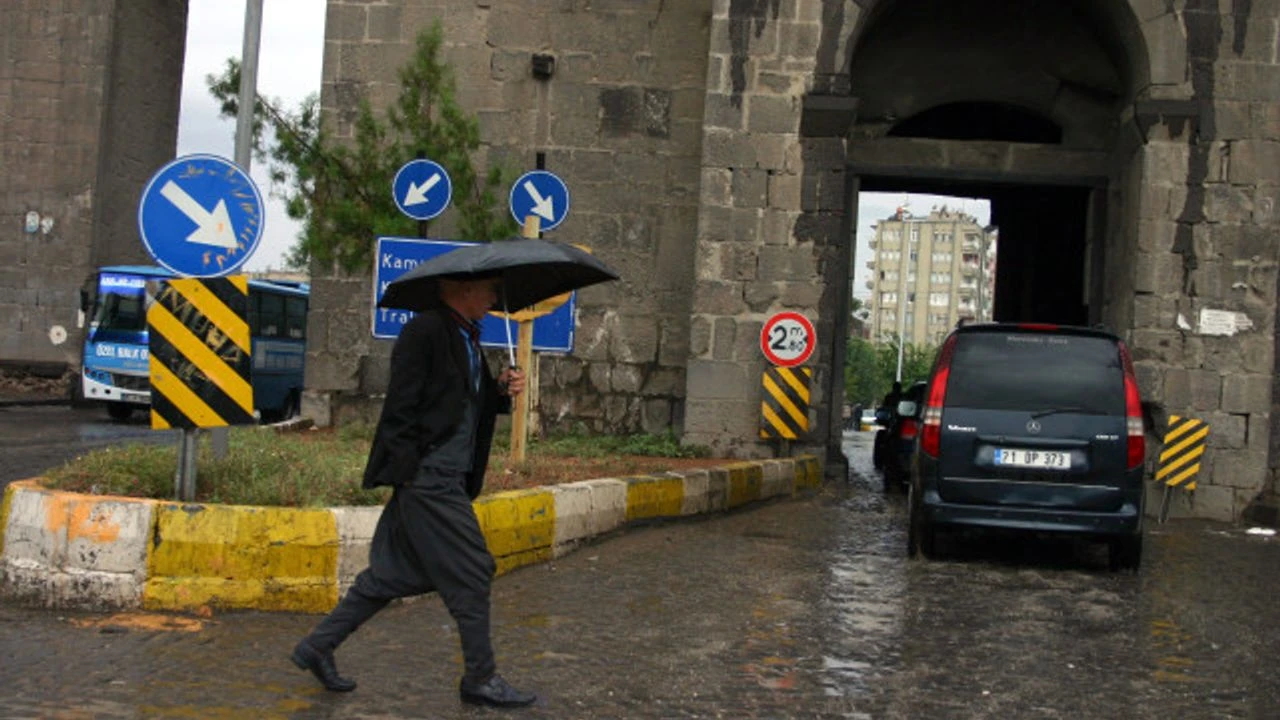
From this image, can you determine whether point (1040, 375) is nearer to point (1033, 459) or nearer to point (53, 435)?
point (1033, 459)

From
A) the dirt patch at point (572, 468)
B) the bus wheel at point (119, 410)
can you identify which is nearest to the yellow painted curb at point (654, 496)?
the dirt patch at point (572, 468)

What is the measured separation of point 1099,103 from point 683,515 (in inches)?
352

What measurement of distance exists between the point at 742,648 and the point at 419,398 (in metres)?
2.25

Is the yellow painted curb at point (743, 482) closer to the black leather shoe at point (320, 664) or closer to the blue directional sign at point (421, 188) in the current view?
the blue directional sign at point (421, 188)

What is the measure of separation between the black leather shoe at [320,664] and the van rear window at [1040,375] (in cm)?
550

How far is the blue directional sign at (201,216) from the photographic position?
7391 millimetres

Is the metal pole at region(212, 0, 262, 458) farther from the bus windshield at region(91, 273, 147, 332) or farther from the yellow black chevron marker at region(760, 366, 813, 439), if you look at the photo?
the bus windshield at region(91, 273, 147, 332)

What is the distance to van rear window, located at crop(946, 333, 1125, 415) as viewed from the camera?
9469mm

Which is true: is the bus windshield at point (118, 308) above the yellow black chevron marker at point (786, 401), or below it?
above

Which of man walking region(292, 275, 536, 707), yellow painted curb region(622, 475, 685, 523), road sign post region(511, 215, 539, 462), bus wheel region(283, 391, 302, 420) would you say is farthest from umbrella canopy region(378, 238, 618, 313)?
bus wheel region(283, 391, 302, 420)

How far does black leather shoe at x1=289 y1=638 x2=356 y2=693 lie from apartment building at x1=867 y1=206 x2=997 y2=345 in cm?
14017

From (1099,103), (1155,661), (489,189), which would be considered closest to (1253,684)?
(1155,661)

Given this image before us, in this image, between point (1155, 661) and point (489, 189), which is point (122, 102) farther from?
point (1155, 661)

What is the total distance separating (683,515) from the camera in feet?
38.2
